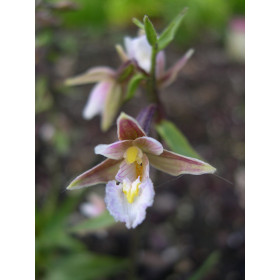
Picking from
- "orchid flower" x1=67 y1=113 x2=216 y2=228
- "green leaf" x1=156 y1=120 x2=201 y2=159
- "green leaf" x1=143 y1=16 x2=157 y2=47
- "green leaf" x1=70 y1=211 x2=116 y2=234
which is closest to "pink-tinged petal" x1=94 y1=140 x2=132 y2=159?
"orchid flower" x1=67 y1=113 x2=216 y2=228

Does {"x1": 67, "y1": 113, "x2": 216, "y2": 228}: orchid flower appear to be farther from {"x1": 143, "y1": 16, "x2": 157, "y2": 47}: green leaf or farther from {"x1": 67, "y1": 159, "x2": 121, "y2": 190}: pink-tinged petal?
{"x1": 143, "y1": 16, "x2": 157, "y2": 47}: green leaf

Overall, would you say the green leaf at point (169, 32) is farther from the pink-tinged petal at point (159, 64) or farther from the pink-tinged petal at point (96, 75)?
the pink-tinged petal at point (96, 75)

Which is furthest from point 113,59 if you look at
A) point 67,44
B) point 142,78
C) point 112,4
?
point 142,78

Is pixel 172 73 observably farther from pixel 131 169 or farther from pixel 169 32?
pixel 131 169

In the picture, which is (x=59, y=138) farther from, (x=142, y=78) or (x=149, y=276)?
(x=142, y=78)

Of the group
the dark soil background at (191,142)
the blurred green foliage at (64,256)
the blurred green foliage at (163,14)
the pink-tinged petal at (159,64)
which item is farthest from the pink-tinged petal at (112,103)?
the blurred green foliage at (163,14)

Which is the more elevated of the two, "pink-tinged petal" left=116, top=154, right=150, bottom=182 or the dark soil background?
"pink-tinged petal" left=116, top=154, right=150, bottom=182
